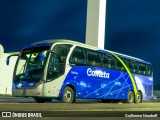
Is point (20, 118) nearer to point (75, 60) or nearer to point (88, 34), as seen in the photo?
point (75, 60)

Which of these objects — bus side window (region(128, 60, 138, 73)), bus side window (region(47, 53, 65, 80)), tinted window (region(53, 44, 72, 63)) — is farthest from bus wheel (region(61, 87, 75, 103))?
bus side window (region(128, 60, 138, 73))

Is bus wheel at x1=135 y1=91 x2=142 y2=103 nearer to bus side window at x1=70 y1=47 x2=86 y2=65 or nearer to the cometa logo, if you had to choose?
the cometa logo

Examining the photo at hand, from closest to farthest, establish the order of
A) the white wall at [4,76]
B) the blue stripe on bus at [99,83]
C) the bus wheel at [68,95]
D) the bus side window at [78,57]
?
the bus wheel at [68,95] < the bus side window at [78,57] < the blue stripe on bus at [99,83] < the white wall at [4,76]

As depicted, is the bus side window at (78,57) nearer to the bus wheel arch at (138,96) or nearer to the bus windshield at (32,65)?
the bus windshield at (32,65)

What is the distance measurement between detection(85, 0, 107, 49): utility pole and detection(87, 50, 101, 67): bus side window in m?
18.9

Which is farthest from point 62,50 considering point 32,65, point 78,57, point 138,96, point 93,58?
point 138,96

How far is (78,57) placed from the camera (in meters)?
19.4

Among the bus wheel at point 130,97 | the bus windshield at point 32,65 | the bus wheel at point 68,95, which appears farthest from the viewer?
the bus wheel at point 130,97

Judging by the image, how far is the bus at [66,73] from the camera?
17812mm

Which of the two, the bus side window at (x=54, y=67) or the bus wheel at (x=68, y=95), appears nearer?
the bus side window at (x=54, y=67)

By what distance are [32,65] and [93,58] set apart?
4028 millimetres

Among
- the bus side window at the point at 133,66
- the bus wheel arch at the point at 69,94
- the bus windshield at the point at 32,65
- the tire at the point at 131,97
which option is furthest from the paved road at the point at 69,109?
the bus side window at the point at 133,66

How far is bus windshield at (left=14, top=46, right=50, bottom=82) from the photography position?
17.7 meters

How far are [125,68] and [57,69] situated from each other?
7.17 metres
